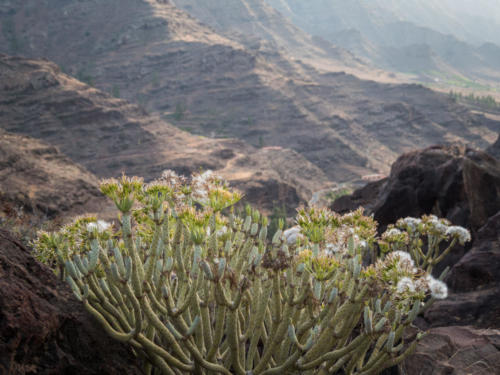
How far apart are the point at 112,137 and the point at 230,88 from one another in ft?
105

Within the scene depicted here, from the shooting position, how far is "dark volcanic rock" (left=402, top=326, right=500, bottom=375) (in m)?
2.65

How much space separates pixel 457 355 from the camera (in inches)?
109

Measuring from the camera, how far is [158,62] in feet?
249

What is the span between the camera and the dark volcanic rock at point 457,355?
2.65 meters

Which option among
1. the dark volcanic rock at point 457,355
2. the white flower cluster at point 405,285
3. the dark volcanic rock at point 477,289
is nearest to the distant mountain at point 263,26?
the dark volcanic rock at point 477,289

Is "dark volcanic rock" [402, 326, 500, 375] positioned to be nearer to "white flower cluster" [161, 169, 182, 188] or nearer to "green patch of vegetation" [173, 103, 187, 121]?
"white flower cluster" [161, 169, 182, 188]

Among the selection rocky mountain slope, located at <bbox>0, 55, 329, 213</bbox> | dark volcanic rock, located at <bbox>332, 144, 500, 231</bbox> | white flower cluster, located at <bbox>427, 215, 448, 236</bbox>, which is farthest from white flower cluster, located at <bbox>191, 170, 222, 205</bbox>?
rocky mountain slope, located at <bbox>0, 55, 329, 213</bbox>

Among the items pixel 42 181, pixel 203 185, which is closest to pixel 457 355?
pixel 203 185

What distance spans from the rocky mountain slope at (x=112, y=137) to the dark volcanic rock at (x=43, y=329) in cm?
3243

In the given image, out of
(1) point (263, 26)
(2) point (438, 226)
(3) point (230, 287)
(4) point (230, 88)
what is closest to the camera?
(3) point (230, 287)

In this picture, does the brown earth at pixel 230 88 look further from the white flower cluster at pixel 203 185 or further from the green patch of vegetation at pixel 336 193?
the white flower cluster at pixel 203 185

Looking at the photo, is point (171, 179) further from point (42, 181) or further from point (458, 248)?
point (42, 181)

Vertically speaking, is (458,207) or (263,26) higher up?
(458,207)

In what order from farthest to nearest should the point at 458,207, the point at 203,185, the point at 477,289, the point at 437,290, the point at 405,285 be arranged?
the point at 458,207
the point at 477,289
the point at 203,185
the point at 437,290
the point at 405,285
